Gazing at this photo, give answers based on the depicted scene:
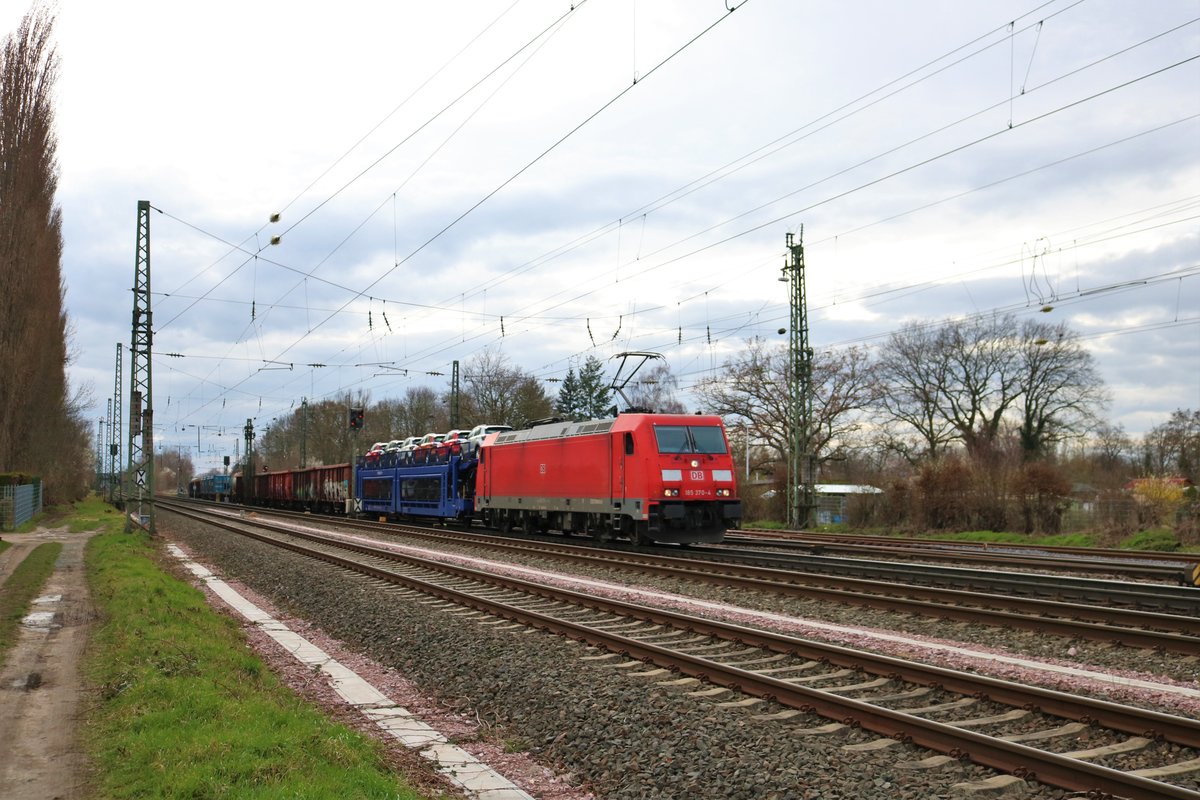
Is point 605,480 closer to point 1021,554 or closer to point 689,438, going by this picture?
point 689,438

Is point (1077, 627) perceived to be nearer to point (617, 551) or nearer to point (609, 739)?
point (609, 739)

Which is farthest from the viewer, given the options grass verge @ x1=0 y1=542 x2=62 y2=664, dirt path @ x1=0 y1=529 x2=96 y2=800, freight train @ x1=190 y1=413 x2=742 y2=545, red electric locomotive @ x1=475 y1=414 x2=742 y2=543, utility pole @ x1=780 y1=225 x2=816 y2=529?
utility pole @ x1=780 y1=225 x2=816 y2=529

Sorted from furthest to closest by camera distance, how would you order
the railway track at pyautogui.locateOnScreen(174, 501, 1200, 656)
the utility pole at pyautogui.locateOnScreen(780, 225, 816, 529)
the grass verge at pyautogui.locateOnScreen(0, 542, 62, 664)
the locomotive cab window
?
the utility pole at pyautogui.locateOnScreen(780, 225, 816, 529), the locomotive cab window, the grass verge at pyautogui.locateOnScreen(0, 542, 62, 664), the railway track at pyautogui.locateOnScreen(174, 501, 1200, 656)

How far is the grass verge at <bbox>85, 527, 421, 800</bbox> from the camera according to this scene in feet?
17.4

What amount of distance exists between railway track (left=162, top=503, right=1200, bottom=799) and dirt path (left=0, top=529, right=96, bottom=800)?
15.6ft

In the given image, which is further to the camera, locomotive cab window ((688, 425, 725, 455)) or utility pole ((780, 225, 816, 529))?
utility pole ((780, 225, 816, 529))

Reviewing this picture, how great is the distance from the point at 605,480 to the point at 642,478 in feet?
5.70

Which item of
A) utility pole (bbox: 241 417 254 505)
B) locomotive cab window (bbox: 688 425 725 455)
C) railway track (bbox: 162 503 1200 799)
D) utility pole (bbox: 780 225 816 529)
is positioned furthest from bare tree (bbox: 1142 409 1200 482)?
utility pole (bbox: 241 417 254 505)

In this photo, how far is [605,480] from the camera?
72.6 feet

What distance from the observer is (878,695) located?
25.1 ft

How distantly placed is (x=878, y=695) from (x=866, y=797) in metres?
2.45

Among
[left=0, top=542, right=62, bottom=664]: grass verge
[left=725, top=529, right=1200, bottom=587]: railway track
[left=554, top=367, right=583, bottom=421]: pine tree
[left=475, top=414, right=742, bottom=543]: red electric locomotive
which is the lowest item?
[left=725, top=529, right=1200, bottom=587]: railway track

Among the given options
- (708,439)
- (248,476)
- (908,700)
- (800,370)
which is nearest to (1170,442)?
(800,370)

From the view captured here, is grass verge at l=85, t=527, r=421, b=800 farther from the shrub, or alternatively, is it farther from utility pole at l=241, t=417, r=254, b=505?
utility pole at l=241, t=417, r=254, b=505
